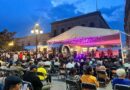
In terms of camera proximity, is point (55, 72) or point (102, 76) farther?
point (55, 72)

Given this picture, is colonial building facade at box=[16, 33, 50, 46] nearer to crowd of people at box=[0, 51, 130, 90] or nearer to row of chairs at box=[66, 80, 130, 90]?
crowd of people at box=[0, 51, 130, 90]

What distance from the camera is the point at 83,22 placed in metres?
49.6

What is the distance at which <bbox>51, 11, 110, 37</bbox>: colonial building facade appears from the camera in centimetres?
4700

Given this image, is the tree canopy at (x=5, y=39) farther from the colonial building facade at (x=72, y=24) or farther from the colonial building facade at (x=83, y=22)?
the colonial building facade at (x=83, y=22)

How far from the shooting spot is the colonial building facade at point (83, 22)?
47.0 metres

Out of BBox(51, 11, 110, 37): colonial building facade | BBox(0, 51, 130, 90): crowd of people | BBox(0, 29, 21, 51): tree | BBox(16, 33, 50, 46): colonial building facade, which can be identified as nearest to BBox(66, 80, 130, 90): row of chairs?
BBox(0, 51, 130, 90): crowd of people

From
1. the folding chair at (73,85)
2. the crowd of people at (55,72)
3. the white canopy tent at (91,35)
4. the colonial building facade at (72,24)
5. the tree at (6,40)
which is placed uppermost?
the colonial building facade at (72,24)

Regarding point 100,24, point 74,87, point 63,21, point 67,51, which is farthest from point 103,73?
point 63,21

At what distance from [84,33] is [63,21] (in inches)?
1556

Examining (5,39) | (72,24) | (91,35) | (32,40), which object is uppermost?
(72,24)

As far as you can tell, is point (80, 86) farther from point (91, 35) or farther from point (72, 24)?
point (72, 24)

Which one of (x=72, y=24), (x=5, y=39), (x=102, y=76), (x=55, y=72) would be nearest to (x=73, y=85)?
(x=102, y=76)

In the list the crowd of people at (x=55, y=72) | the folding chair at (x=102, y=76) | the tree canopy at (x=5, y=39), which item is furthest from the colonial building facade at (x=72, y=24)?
the folding chair at (x=102, y=76)

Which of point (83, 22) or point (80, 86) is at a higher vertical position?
point (83, 22)
